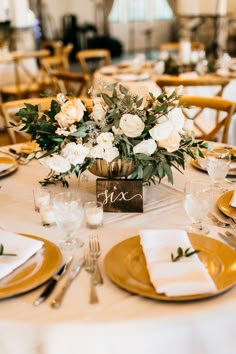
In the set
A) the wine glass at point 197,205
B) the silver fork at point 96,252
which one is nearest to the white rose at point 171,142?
the wine glass at point 197,205

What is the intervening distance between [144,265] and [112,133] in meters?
0.47

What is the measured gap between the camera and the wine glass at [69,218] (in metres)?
1.40

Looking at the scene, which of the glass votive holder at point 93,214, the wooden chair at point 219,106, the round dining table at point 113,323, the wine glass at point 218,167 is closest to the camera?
the round dining table at point 113,323

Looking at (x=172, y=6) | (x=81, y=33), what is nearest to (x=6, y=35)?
(x=172, y=6)

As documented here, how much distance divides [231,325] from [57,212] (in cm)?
56

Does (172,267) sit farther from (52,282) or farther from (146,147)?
(146,147)

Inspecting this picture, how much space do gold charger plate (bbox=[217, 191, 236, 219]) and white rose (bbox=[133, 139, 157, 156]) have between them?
31cm

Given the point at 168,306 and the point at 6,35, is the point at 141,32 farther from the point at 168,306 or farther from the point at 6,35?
the point at 168,306

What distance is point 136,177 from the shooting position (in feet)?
5.41

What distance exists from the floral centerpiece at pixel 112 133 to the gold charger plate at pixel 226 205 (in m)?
0.20

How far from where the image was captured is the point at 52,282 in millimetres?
1236

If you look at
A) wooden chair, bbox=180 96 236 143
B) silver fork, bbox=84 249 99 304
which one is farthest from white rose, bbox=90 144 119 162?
wooden chair, bbox=180 96 236 143

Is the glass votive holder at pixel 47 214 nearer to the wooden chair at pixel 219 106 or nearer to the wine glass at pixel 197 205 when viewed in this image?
the wine glass at pixel 197 205

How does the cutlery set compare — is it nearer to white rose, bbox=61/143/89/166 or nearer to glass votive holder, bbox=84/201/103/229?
glass votive holder, bbox=84/201/103/229
